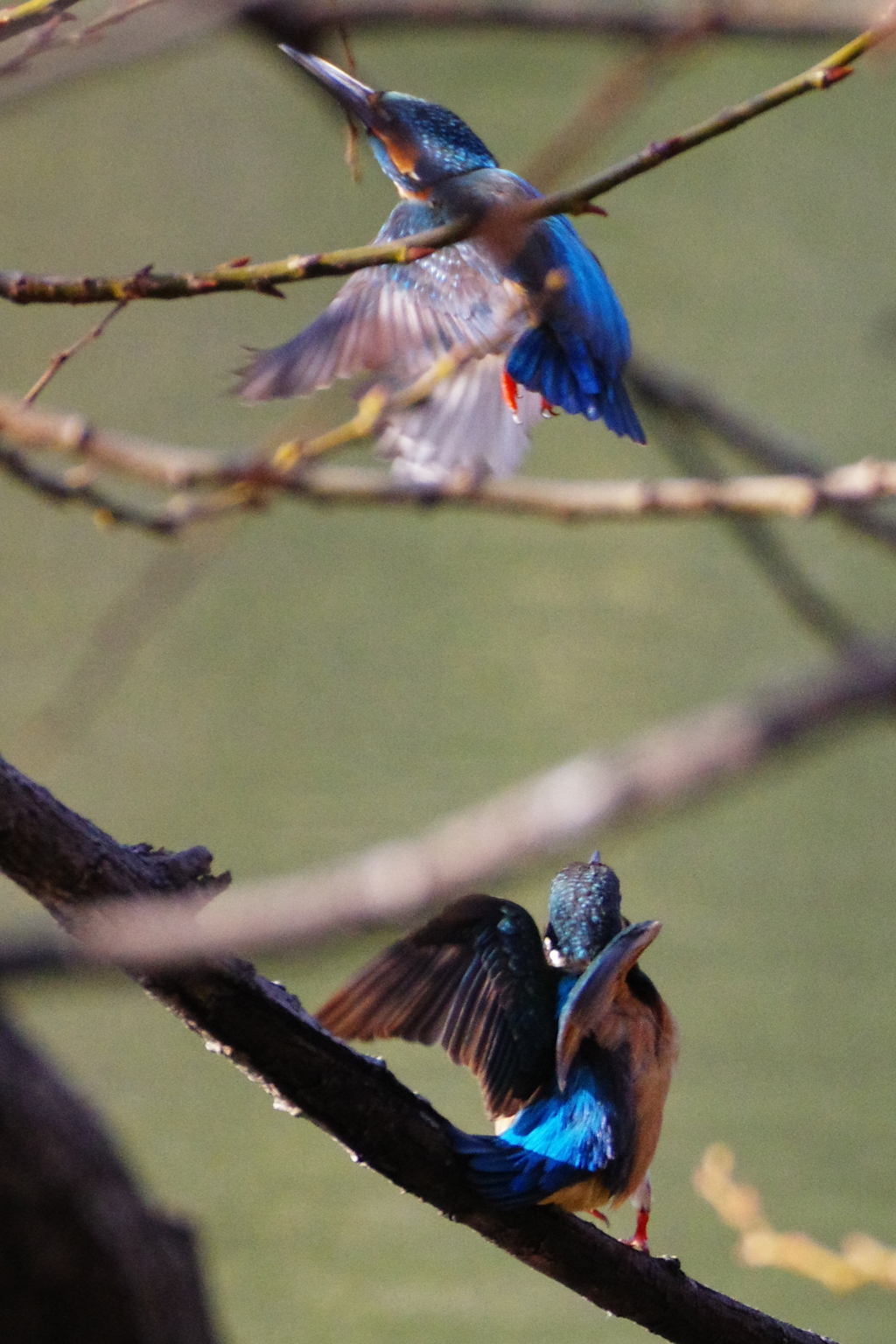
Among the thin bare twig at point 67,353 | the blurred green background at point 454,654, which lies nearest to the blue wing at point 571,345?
the thin bare twig at point 67,353

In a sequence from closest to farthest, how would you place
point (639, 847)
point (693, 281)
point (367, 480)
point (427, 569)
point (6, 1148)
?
point (6, 1148) < point (367, 480) < point (639, 847) < point (427, 569) < point (693, 281)

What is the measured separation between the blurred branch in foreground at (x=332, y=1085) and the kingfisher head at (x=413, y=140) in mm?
288

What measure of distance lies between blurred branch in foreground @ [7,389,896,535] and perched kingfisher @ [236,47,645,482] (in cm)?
3

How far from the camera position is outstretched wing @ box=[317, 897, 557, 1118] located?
2.60 ft

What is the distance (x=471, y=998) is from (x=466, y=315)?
330 millimetres

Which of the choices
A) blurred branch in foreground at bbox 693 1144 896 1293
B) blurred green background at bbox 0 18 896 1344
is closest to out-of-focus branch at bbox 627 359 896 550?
blurred branch in foreground at bbox 693 1144 896 1293

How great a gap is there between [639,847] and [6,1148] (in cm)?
272

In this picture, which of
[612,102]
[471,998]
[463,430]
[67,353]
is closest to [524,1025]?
[471,998]

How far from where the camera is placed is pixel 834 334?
400 cm

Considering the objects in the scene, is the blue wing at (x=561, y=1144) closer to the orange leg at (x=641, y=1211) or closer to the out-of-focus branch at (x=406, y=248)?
the orange leg at (x=641, y=1211)

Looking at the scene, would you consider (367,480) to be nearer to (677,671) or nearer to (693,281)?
(677,671)

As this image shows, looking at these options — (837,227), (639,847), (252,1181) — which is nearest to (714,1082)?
(639,847)

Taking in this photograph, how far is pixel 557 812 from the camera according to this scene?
0.23 meters

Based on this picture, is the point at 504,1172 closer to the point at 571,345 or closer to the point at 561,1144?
the point at 561,1144
